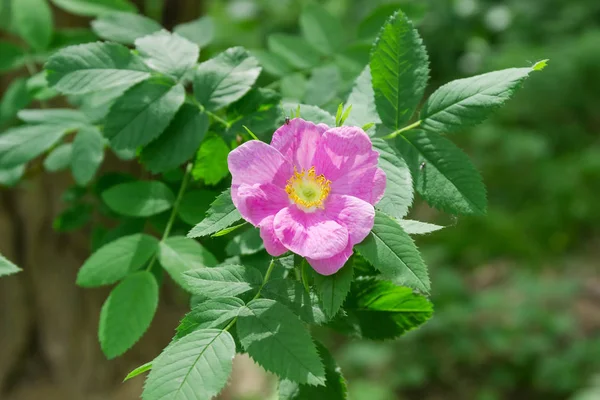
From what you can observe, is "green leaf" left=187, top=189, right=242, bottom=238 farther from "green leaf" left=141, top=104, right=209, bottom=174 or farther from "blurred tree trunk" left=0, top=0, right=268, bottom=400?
"blurred tree trunk" left=0, top=0, right=268, bottom=400

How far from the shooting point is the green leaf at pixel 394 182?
64cm

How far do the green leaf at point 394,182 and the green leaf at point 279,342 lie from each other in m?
0.16

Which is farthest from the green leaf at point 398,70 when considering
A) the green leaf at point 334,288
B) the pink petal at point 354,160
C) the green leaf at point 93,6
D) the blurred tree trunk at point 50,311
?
the blurred tree trunk at point 50,311

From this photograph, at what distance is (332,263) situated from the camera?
60 cm

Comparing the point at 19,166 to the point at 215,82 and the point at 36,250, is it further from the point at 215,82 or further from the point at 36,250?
the point at 36,250

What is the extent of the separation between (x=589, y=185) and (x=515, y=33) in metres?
3.32

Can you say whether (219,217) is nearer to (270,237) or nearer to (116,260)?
(270,237)

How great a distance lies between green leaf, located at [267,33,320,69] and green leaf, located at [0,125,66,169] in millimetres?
460

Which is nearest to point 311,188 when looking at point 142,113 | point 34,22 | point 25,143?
point 142,113

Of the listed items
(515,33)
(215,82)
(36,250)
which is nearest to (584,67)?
(515,33)

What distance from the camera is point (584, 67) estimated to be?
600 cm

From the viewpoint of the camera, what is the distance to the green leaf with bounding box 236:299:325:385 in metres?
0.57

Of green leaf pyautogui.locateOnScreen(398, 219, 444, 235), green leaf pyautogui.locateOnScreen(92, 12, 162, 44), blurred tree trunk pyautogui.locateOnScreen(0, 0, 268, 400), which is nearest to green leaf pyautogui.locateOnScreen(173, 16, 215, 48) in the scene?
green leaf pyautogui.locateOnScreen(92, 12, 162, 44)

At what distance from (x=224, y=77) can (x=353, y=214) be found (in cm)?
34
